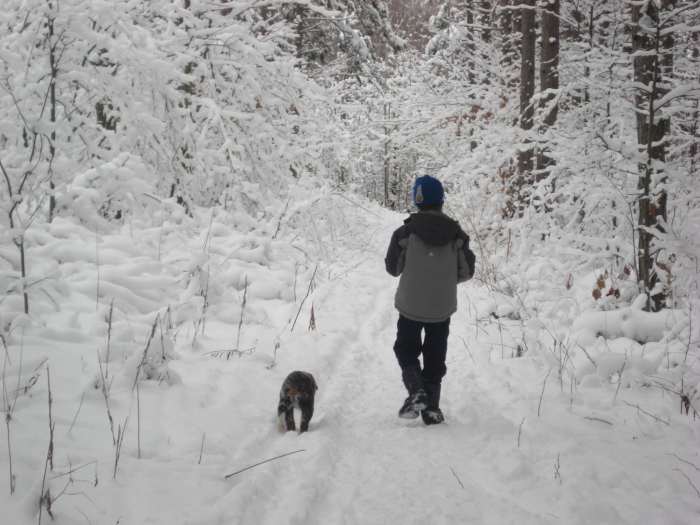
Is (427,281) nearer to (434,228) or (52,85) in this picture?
(434,228)

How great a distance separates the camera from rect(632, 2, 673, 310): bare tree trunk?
4988mm

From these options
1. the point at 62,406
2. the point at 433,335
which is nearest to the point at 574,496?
the point at 433,335

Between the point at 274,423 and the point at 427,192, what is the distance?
2.23m

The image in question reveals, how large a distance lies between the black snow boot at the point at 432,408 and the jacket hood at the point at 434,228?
1.23 meters

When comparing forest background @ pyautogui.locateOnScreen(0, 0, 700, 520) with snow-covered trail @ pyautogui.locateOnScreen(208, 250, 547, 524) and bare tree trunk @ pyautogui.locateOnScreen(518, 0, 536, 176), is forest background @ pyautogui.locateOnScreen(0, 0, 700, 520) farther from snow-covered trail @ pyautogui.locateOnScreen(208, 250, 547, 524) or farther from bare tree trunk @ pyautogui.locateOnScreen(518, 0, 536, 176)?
snow-covered trail @ pyautogui.locateOnScreen(208, 250, 547, 524)

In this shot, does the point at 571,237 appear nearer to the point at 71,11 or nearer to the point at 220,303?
the point at 220,303

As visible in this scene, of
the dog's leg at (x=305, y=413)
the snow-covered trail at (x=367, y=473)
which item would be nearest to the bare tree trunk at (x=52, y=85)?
the dog's leg at (x=305, y=413)

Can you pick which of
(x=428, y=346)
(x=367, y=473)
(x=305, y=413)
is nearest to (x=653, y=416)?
(x=428, y=346)

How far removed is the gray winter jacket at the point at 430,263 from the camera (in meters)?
3.94

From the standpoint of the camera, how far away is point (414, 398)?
3.98 meters

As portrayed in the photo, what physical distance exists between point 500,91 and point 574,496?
11552 mm

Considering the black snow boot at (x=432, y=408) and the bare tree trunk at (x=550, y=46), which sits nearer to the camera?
the black snow boot at (x=432, y=408)

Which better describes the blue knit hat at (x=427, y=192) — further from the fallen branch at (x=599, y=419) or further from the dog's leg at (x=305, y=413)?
the fallen branch at (x=599, y=419)

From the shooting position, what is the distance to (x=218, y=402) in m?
3.84
